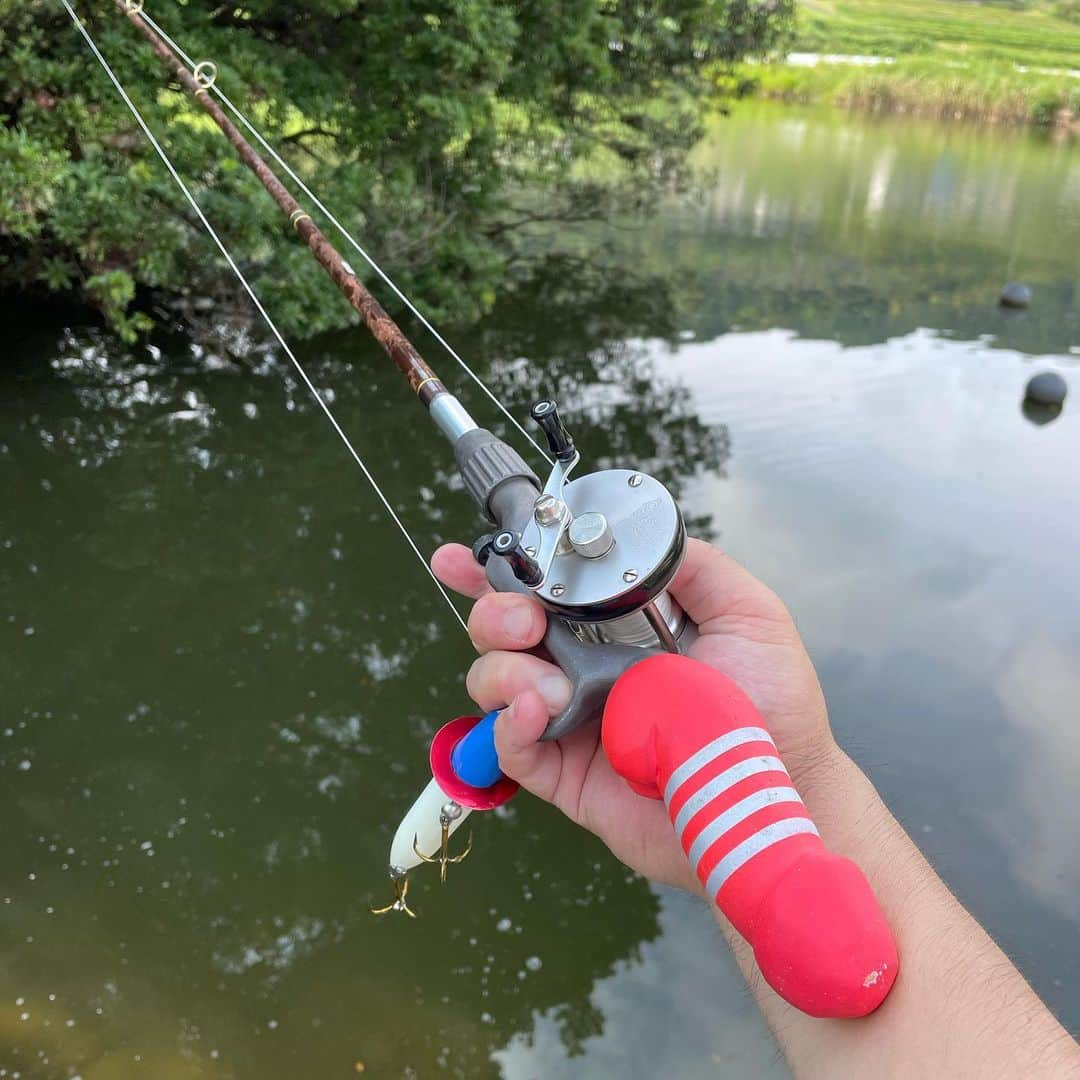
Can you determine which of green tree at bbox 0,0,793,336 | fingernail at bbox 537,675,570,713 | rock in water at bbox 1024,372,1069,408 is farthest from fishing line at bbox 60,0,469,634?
rock in water at bbox 1024,372,1069,408

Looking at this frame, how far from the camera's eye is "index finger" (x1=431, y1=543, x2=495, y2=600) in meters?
1.61

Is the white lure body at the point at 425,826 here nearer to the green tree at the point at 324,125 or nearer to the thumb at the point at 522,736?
the thumb at the point at 522,736

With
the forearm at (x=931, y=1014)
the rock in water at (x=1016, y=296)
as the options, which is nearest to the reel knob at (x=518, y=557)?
the forearm at (x=931, y=1014)

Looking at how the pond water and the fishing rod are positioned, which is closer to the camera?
the fishing rod

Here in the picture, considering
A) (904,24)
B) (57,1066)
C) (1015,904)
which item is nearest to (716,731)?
(57,1066)

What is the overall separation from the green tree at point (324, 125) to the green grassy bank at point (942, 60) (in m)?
2.56

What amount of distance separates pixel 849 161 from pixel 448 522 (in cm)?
1754

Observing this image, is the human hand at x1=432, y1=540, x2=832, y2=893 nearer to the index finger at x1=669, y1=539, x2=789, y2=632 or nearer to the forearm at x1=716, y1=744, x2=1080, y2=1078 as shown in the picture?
the index finger at x1=669, y1=539, x2=789, y2=632

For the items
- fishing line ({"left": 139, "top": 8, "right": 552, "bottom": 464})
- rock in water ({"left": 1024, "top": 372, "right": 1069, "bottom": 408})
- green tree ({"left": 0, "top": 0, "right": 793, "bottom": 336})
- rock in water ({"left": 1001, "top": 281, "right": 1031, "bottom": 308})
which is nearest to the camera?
fishing line ({"left": 139, "top": 8, "right": 552, "bottom": 464})

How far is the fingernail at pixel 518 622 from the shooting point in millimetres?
1338

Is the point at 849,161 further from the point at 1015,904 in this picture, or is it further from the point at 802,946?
the point at 802,946

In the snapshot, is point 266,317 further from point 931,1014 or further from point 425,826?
point 931,1014

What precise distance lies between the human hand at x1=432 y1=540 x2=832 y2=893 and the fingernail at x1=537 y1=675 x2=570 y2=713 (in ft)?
0.17

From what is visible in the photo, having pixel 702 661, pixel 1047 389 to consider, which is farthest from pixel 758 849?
pixel 1047 389
